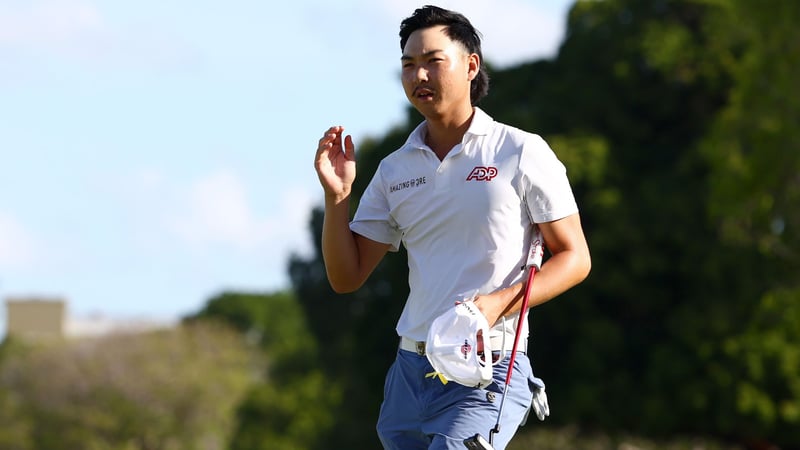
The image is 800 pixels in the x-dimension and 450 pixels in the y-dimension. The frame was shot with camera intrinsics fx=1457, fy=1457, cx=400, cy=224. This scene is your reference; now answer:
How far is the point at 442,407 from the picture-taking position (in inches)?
216

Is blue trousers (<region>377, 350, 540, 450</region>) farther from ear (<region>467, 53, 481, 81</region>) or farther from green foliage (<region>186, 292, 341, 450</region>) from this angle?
green foliage (<region>186, 292, 341, 450</region>)

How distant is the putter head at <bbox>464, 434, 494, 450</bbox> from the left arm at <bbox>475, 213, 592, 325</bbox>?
422mm

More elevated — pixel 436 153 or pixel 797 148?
pixel 436 153

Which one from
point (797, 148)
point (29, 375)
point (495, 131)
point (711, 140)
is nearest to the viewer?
point (495, 131)

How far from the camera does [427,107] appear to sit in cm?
568

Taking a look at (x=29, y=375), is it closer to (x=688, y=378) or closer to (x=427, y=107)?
(x=688, y=378)

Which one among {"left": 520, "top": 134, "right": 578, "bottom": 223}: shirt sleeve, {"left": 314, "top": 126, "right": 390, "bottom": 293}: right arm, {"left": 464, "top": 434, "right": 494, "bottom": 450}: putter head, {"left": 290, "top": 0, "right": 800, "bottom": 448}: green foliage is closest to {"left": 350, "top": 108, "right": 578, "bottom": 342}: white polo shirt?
{"left": 520, "top": 134, "right": 578, "bottom": 223}: shirt sleeve

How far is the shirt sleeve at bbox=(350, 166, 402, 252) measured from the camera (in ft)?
19.4

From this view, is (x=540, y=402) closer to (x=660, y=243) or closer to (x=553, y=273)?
(x=553, y=273)

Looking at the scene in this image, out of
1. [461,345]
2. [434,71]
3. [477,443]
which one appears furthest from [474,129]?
[477,443]

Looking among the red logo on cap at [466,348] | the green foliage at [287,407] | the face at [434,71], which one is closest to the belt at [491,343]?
the red logo on cap at [466,348]

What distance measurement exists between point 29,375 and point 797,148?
43850mm

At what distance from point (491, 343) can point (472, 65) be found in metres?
1.13

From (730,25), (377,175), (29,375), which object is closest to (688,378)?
(730,25)
